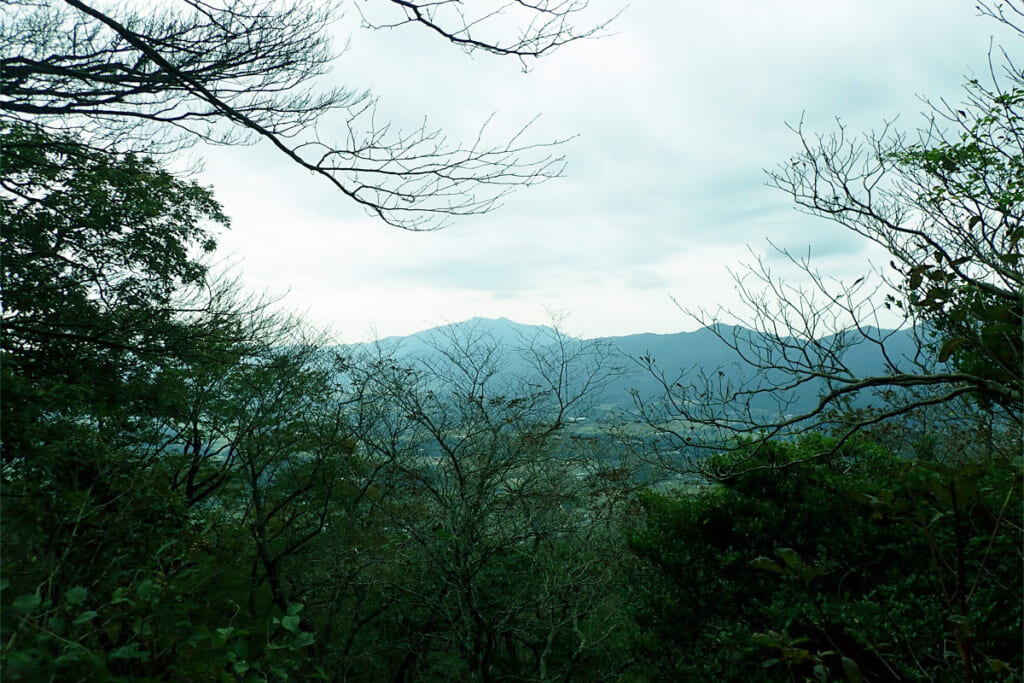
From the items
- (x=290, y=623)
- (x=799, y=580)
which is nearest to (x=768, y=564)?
(x=290, y=623)

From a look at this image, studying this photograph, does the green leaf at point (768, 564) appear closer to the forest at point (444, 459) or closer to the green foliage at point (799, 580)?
the forest at point (444, 459)

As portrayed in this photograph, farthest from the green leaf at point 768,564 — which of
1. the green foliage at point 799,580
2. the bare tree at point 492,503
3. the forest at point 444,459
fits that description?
the bare tree at point 492,503

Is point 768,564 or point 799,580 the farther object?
point 799,580

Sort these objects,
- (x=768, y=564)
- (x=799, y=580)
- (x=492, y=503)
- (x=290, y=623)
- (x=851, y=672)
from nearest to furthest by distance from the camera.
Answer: (x=851, y=672)
(x=768, y=564)
(x=290, y=623)
(x=799, y=580)
(x=492, y=503)

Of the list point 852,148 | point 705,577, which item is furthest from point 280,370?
point 852,148

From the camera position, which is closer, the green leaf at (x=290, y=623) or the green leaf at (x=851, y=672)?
the green leaf at (x=851, y=672)

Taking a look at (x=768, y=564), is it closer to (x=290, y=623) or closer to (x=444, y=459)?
(x=290, y=623)

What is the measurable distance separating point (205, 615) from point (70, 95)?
4331 mm

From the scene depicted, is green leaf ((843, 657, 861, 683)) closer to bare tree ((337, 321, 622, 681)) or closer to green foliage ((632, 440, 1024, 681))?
green foliage ((632, 440, 1024, 681))

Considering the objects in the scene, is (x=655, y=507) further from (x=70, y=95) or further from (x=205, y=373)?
(x=205, y=373)

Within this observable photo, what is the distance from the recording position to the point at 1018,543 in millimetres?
3465

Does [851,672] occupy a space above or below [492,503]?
above

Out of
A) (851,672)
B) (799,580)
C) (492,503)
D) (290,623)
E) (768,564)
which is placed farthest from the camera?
(492,503)

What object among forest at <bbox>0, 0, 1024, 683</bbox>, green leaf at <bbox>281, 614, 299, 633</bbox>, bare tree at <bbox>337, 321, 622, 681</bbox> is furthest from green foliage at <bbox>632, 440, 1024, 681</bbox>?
green leaf at <bbox>281, 614, 299, 633</bbox>
